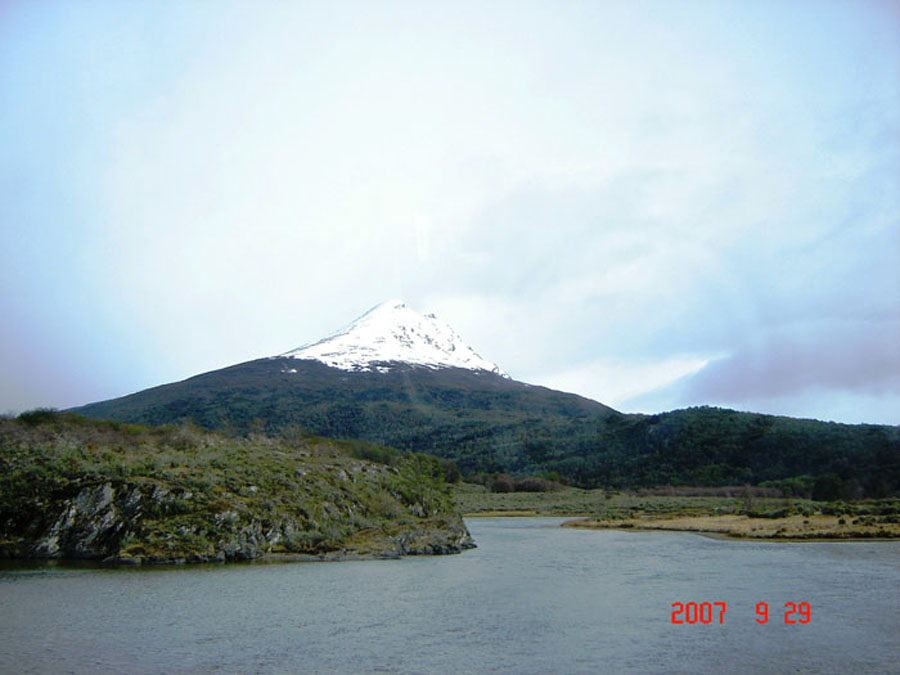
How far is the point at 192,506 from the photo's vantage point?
4597cm

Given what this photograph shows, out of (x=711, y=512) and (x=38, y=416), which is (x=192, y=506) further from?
(x=711, y=512)

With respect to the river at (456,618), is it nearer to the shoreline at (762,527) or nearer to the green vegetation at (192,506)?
the green vegetation at (192,506)

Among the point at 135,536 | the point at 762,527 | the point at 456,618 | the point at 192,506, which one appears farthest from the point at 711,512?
the point at 456,618

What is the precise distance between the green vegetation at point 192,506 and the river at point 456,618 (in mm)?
3833

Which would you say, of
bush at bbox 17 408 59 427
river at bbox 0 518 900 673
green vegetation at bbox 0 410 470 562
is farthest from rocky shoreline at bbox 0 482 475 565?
bush at bbox 17 408 59 427

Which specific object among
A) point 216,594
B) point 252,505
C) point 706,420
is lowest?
point 216,594

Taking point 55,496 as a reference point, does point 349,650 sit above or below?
below

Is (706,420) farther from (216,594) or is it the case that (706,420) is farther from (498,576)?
(216,594)

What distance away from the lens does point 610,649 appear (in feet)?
70.3

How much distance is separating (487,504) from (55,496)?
99.6 meters

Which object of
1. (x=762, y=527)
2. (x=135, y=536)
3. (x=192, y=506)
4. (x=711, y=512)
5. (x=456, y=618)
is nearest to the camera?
(x=456, y=618)

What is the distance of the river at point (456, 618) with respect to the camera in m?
20.0

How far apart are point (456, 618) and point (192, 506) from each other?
84.4 feet

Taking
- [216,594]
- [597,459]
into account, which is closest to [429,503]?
[216,594]
